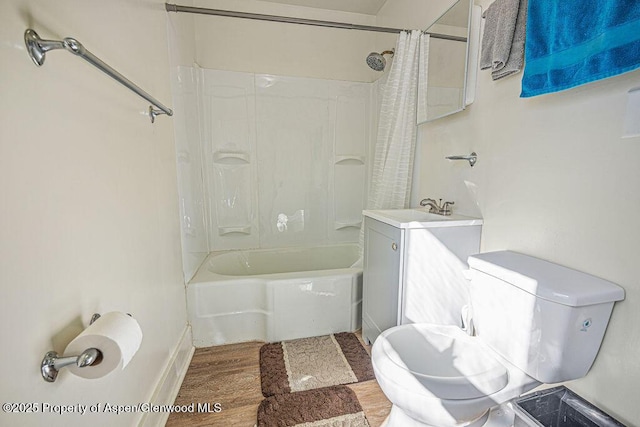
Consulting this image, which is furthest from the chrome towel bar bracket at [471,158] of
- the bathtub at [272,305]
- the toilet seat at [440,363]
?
the bathtub at [272,305]

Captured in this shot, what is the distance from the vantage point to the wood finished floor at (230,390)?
1.33 meters

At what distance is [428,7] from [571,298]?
194 centimetres

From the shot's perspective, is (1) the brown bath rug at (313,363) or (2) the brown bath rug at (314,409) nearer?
(2) the brown bath rug at (314,409)

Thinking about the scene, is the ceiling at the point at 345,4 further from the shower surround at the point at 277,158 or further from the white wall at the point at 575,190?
the white wall at the point at 575,190

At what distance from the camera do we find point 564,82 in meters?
0.94

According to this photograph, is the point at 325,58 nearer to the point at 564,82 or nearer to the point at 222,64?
the point at 222,64

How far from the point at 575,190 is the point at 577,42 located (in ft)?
1.57

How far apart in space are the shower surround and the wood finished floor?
879 millimetres

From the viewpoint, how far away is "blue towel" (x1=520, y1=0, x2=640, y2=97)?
763 mm

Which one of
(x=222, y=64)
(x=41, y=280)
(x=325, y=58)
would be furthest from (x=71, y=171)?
(x=325, y=58)

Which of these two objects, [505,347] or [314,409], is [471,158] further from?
[314,409]

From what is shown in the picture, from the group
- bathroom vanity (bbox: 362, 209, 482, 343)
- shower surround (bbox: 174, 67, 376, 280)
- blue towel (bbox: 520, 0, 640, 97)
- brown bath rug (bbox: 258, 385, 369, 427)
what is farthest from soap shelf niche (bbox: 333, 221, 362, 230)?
blue towel (bbox: 520, 0, 640, 97)

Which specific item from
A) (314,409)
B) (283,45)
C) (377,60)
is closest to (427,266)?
(314,409)

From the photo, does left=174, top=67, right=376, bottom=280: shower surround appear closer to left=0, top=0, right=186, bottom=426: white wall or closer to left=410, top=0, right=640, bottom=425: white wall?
left=0, top=0, right=186, bottom=426: white wall
